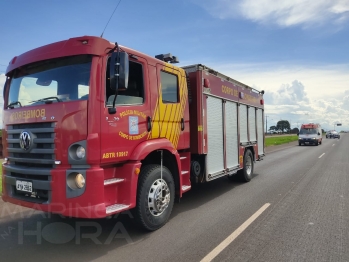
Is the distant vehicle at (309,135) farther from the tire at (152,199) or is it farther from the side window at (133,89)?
the side window at (133,89)

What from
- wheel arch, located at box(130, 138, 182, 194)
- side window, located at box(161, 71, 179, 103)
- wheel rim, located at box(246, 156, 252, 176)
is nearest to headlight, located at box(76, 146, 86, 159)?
wheel arch, located at box(130, 138, 182, 194)

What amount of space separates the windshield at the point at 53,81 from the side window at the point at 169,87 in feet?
5.05

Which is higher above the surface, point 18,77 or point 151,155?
point 18,77

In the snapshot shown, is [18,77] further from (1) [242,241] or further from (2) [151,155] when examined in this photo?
(1) [242,241]

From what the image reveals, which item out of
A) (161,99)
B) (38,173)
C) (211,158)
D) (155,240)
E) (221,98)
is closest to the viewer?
(38,173)

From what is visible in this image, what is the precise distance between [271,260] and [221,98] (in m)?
4.19

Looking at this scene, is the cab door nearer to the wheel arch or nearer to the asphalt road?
the wheel arch

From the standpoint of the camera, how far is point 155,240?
4199mm

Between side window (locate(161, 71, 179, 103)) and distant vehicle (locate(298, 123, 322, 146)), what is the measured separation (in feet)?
94.4

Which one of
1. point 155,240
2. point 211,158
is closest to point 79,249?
point 155,240

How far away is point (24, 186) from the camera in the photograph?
13.3ft

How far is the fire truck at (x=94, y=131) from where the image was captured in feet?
12.1

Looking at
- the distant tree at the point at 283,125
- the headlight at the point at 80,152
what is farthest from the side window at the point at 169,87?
the distant tree at the point at 283,125

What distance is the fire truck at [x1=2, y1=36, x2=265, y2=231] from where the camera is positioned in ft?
12.1
